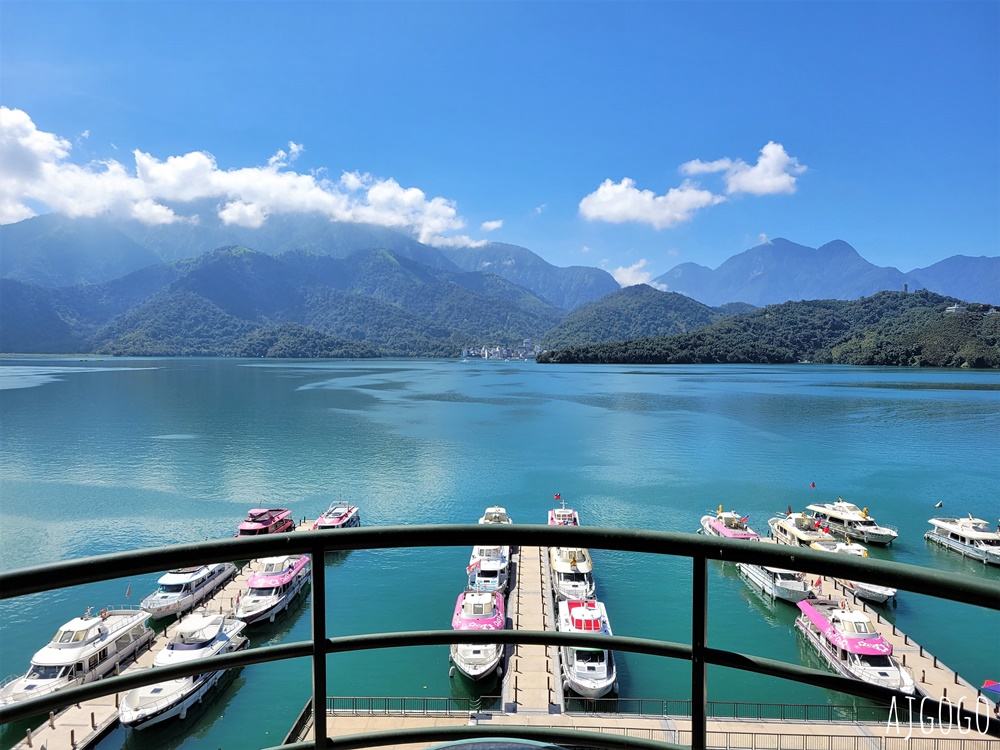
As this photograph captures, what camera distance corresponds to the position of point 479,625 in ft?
47.2

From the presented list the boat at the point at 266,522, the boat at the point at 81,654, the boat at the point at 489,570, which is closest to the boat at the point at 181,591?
the boat at the point at 81,654

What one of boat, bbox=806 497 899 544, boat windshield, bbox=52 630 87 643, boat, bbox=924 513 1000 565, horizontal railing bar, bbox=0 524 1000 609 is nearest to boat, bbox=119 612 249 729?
boat windshield, bbox=52 630 87 643

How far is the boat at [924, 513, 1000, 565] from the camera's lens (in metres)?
22.2

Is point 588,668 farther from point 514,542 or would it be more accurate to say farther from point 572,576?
point 514,542

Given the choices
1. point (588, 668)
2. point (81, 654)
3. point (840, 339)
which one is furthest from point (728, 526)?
point (840, 339)

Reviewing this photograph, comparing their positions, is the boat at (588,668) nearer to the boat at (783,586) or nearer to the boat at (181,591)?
the boat at (783,586)

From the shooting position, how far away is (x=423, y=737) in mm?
1507

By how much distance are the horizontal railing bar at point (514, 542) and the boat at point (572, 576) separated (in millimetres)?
15051

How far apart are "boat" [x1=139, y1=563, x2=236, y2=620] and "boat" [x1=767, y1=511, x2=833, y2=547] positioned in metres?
Answer: 19.5

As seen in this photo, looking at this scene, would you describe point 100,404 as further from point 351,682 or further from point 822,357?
point 822,357

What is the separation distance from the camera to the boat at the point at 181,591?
16844mm

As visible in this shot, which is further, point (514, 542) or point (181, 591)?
point (181, 591)

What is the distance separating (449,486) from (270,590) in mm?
14887

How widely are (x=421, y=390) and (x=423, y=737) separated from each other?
85.6 metres
